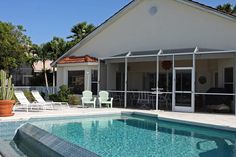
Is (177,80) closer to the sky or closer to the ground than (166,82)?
closer to the sky

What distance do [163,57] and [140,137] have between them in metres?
9.56

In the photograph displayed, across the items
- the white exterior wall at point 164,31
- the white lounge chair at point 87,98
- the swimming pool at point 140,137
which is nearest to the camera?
the swimming pool at point 140,137

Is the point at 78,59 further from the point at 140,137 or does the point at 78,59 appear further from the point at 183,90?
the point at 140,137

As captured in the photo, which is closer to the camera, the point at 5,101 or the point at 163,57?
the point at 5,101

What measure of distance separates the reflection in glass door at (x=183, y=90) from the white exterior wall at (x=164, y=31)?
203 cm

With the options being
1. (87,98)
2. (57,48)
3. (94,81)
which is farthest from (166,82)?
(57,48)

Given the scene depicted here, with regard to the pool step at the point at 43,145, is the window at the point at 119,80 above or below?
above

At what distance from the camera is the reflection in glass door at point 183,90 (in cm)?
2084

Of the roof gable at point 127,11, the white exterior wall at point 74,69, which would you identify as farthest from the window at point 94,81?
the roof gable at point 127,11

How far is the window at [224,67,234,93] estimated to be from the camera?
21.7 meters

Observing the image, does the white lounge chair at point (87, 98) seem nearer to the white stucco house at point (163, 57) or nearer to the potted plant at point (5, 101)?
the white stucco house at point (163, 57)

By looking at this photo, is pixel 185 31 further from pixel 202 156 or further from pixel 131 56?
pixel 202 156

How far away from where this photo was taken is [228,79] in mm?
21969

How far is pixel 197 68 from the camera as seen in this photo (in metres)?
25.6
